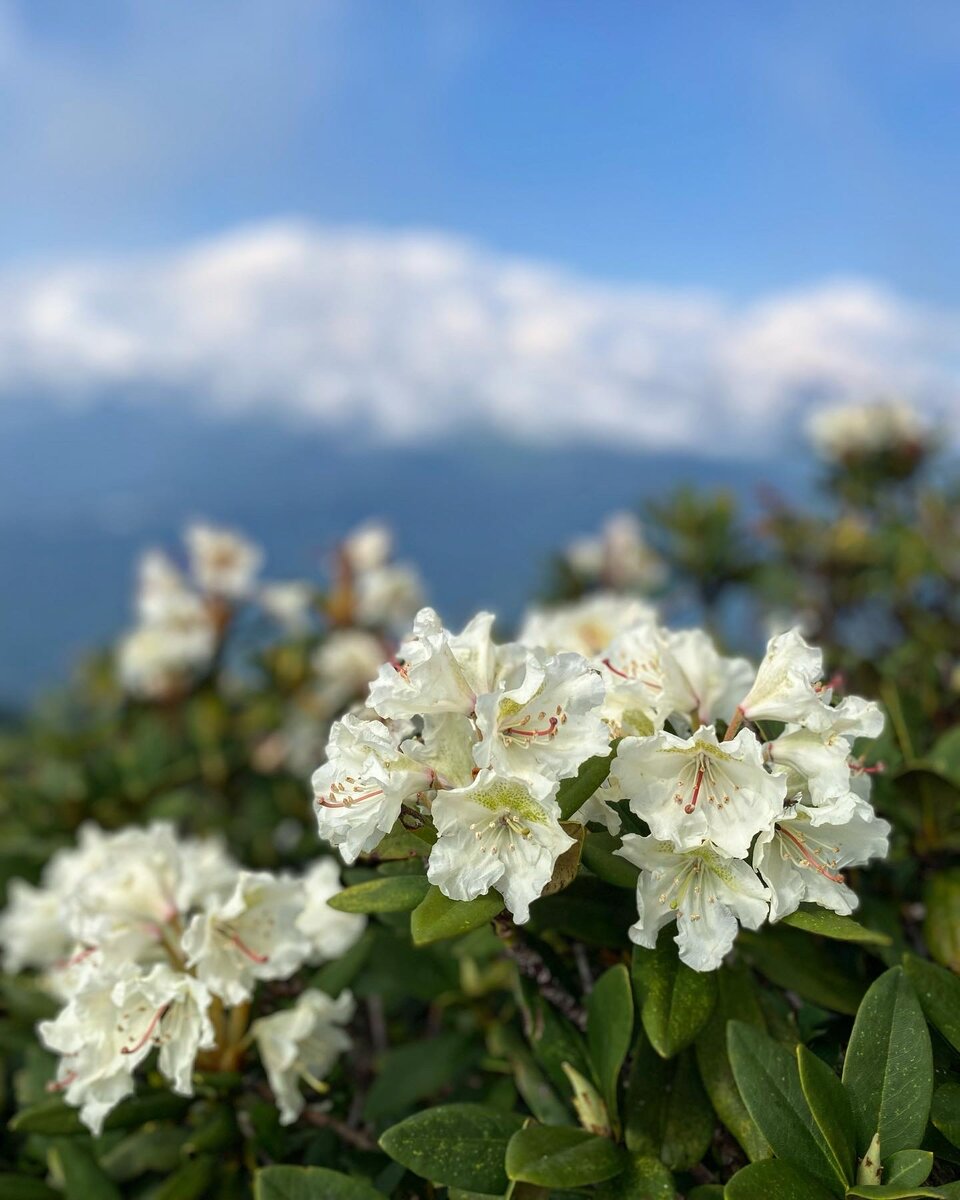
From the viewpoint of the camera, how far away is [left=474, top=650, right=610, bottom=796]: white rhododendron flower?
0.79 metres

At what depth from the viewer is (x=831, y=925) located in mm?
827

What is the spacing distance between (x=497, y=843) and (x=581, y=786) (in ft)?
0.28

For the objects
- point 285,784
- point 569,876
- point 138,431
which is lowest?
point 569,876

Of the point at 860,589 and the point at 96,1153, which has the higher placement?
the point at 860,589

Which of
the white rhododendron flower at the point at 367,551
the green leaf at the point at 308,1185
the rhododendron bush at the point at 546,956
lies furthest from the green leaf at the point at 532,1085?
the white rhododendron flower at the point at 367,551

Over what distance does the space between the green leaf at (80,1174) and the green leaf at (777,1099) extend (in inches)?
32.3

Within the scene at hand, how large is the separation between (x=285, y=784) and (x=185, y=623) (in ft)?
2.17

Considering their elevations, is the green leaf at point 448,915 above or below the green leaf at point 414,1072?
above

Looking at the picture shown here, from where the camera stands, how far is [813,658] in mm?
882

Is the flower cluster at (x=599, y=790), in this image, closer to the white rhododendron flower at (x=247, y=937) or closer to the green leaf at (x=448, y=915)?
the green leaf at (x=448, y=915)

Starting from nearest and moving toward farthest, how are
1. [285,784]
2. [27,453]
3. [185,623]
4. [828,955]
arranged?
1. [828,955]
2. [285,784]
3. [185,623]
4. [27,453]

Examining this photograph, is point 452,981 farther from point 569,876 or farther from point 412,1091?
point 569,876

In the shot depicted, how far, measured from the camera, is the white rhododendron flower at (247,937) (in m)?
1.08

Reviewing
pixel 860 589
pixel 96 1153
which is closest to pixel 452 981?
pixel 96 1153
